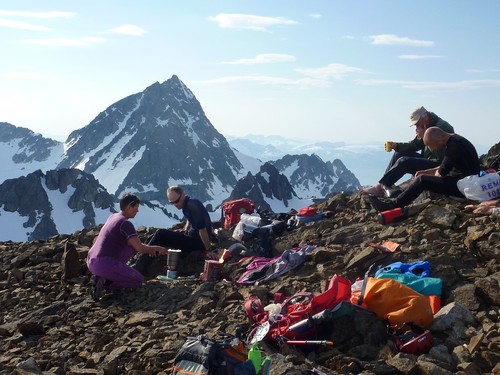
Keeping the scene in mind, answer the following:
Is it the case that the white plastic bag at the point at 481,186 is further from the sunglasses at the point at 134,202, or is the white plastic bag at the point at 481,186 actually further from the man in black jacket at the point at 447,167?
the sunglasses at the point at 134,202

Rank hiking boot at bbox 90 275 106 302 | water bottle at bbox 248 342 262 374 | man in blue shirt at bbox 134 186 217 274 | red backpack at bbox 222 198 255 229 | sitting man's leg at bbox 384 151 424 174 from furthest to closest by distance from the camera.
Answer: red backpack at bbox 222 198 255 229 → sitting man's leg at bbox 384 151 424 174 → man in blue shirt at bbox 134 186 217 274 → hiking boot at bbox 90 275 106 302 → water bottle at bbox 248 342 262 374

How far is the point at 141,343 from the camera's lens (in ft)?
25.9

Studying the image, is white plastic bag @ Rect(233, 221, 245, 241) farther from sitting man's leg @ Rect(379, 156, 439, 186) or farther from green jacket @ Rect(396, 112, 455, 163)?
green jacket @ Rect(396, 112, 455, 163)

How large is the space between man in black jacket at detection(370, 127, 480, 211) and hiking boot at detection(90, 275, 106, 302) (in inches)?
273

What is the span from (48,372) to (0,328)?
9.22ft

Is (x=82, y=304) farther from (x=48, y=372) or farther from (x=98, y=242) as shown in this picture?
(x=48, y=372)

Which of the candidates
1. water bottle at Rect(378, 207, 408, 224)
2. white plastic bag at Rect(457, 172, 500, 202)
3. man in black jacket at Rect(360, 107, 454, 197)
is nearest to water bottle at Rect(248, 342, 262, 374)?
water bottle at Rect(378, 207, 408, 224)

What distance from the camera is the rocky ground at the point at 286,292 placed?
6738 millimetres

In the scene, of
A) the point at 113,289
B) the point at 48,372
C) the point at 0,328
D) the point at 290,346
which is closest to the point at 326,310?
the point at 290,346

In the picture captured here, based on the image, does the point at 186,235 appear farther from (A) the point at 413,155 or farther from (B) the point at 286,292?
(A) the point at 413,155

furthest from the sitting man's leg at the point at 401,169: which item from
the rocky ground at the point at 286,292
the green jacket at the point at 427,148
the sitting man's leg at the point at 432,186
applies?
the sitting man's leg at the point at 432,186

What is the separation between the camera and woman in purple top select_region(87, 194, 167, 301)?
10430 mm

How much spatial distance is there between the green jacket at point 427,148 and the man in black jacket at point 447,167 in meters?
1.61

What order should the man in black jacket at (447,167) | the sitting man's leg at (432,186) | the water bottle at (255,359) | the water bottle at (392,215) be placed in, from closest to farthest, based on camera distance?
the water bottle at (255,359) < the man in black jacket at (447,167) < the sitting man's leg at (432,186) < the water bottle at (392,215)
